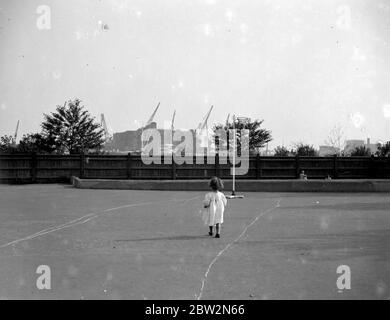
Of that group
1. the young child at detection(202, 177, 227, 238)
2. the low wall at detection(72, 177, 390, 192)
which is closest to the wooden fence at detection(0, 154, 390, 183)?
the low wall at detection(72, 177, 390, 192)

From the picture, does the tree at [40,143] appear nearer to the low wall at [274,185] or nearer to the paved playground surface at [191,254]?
the low wall at [274,185]

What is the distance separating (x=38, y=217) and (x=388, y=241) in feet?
27.8

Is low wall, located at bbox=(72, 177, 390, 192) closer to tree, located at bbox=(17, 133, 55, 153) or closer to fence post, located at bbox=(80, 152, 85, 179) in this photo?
fence post, located at bbox=(80, 152, 85, 179)

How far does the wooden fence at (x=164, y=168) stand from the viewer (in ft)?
105

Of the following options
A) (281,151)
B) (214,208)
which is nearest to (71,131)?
(281,151)

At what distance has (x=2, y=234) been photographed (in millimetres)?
10914

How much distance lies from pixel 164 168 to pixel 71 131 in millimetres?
23255

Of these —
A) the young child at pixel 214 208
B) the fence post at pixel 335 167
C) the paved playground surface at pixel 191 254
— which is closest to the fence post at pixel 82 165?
the fence post at pixel 335 167

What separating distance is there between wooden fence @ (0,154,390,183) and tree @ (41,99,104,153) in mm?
21023

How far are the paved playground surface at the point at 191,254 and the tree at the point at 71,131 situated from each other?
126 feet

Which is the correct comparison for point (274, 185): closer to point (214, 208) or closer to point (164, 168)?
point (164, 168)

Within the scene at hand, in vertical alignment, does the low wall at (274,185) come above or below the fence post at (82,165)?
below

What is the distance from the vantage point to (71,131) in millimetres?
54469
